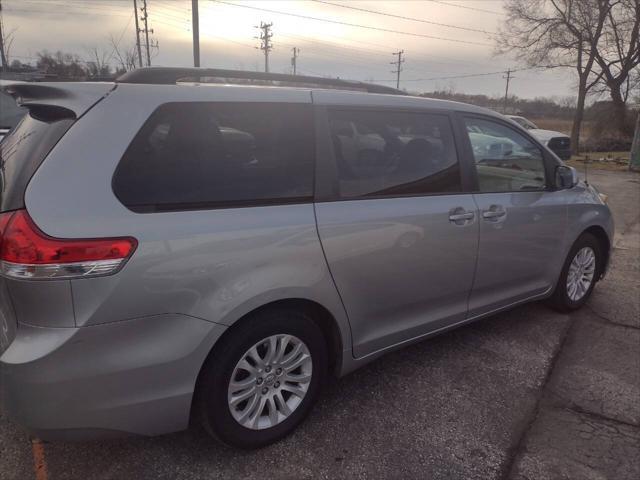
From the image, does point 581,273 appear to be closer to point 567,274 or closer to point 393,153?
point 567,274

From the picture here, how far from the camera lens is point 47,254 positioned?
178cm

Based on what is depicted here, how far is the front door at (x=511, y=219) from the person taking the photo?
3291mm

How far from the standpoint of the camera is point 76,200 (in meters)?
1.84

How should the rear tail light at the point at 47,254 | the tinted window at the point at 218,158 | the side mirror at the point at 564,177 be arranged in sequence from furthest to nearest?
1. the side mirror at the point at 564,177
2. the tinted window at the point at 218,158
3. the rear tail light at the point at 47,254

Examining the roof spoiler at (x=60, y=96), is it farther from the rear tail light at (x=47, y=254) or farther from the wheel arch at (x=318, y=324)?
the wheel arch at (x=318, y=324)

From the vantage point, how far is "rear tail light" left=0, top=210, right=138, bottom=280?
1.79 m

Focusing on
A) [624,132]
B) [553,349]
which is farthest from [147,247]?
[624,132]

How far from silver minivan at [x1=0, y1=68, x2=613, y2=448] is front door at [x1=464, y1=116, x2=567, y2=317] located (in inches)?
2.4

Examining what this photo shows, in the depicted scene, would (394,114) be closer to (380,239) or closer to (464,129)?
(464,129)

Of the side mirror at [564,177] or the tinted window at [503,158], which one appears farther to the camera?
the side mirror at [564,177]

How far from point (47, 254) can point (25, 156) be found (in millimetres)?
508

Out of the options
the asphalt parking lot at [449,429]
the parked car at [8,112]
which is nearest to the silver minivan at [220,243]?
the asphalt parking lot at [449,429]

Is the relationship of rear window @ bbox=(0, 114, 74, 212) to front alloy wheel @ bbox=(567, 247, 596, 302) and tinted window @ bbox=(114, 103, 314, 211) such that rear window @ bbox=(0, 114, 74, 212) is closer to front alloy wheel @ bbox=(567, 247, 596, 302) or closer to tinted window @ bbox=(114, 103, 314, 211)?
tinted window @ bbox=(114, 103, 314, 211)

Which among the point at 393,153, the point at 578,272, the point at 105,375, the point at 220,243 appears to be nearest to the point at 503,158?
the point at 393,153
